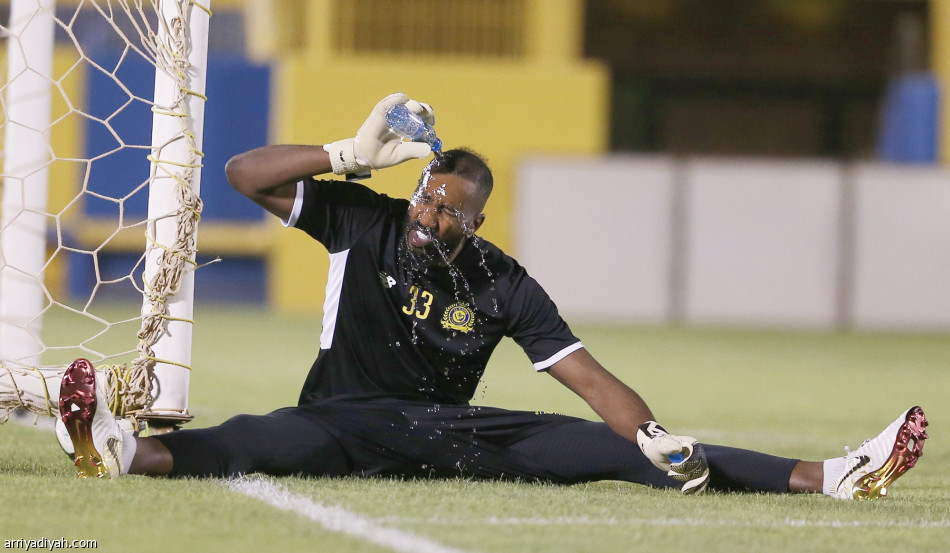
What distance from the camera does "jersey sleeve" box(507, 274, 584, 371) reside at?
486cm

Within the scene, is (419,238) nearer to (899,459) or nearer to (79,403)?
(79,403)

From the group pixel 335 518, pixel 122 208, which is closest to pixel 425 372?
pixel 335 518

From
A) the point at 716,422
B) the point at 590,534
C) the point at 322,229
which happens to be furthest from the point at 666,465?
the point at 716,422

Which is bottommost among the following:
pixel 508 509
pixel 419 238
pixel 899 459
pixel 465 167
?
pixel 508 509

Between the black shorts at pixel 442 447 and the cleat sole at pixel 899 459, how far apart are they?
0.28 meters

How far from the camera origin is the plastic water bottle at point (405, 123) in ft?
15.5

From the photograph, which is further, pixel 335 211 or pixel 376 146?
pixel 335 211

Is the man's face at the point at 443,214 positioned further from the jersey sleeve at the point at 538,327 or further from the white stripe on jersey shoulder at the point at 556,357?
the white stripe on jersey shoulder at the point at 556,357

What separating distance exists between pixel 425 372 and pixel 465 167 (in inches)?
30.8

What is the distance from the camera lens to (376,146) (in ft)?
15.7

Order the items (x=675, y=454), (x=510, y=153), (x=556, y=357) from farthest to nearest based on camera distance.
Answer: (x=510, y=153)
(x=556, y=357)
(x=675, y=454)

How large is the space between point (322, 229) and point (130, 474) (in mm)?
1103

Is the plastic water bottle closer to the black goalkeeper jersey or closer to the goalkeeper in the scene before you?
the goalkeeper

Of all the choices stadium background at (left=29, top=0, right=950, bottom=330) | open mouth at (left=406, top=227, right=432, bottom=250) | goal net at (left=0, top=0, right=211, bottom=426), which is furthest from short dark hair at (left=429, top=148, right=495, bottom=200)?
stadium background at (left=29, top=0, right=950, bottom=330)
